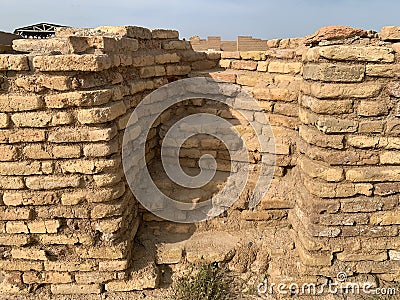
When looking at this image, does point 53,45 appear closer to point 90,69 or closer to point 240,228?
point 90,69

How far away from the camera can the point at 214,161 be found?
3.78 metres

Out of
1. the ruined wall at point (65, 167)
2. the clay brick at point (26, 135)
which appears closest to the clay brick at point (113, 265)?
the ruined wall at point (65, 167)

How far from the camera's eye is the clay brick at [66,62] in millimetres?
2652

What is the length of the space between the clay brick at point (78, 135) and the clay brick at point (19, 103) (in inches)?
9.7

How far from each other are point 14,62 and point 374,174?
3.06 m

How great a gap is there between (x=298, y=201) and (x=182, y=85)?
75.5 inches

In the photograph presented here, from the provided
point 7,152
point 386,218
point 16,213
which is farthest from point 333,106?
point 16,213

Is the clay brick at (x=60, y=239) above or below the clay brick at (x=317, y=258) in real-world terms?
above

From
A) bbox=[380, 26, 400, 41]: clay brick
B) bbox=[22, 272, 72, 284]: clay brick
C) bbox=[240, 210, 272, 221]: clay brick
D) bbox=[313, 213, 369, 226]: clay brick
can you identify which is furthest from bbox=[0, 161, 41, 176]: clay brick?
bbox=[380, 26, 400, 41]: clay brick

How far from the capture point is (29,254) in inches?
118

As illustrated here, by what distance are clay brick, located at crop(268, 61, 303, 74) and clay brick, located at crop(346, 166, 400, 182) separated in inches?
52.0

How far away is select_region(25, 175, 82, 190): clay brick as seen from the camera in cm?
284

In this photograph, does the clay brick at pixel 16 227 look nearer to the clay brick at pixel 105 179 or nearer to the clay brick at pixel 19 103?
the clay brick at pixel 105 179

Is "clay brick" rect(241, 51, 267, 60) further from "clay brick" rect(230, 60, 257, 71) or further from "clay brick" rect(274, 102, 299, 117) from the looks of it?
"clay brick" rect(274, 102, 299, 117)
